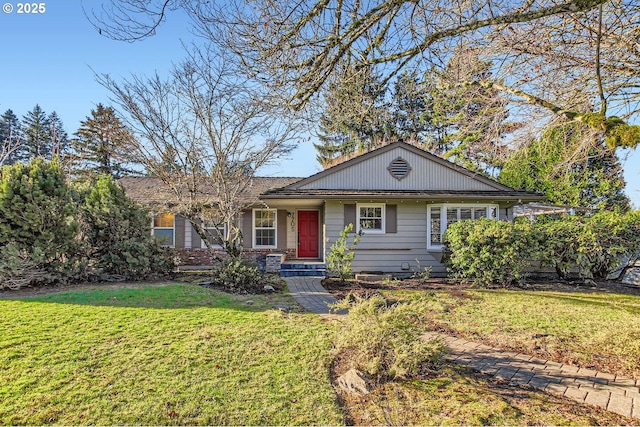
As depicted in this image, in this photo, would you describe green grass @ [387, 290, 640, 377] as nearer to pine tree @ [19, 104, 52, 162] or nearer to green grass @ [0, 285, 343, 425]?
green grass @ [0, 285, 343, 425]

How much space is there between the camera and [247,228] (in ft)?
49.3

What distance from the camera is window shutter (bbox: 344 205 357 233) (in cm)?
1211

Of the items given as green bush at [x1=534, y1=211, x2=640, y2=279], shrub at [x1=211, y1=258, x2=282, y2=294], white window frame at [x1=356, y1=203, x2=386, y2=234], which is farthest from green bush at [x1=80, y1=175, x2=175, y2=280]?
green bush at [x1=534, y1=211, x2=640, y2=279]

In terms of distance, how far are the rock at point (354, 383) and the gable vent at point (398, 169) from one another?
9.79 metres

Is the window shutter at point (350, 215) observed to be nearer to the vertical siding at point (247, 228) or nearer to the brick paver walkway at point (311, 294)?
the brick paver walkway at point (311, 294)

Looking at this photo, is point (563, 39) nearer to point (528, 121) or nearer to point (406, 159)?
point (528, 121)

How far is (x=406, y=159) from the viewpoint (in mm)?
12688

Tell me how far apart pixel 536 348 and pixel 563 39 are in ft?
15.8

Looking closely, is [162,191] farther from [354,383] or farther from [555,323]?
[555,323]

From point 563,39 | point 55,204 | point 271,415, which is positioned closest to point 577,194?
point 563,39

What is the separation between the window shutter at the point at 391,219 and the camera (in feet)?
39.9

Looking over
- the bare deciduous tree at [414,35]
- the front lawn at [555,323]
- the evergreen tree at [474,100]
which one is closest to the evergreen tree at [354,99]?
the bare deciduous tree at [414,35]

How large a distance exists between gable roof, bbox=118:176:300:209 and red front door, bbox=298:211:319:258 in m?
2.20

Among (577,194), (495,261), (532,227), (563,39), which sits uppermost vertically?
(563,39)
